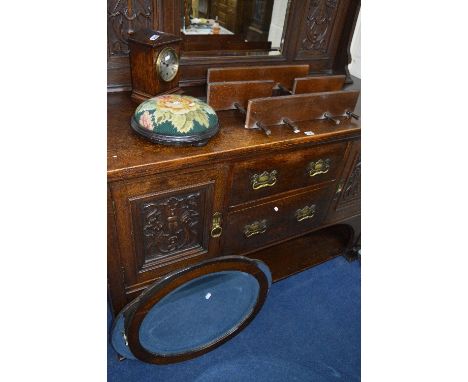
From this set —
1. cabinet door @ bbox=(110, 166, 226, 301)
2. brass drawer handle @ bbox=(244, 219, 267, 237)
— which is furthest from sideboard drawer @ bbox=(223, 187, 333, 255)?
cabinet door @ bbox=(110, 166, 226, 301)

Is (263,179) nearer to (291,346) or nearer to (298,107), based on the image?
(298,107)

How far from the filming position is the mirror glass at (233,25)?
1442 mm

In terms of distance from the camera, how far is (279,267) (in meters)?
2.13

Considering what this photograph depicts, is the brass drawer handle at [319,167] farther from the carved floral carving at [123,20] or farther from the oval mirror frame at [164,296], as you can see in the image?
the carved floral carving at [123,20]

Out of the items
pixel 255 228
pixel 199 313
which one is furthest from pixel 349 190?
pixel 199 313

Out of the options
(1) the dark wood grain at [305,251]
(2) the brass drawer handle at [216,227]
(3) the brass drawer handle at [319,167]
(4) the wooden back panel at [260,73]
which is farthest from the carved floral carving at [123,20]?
(1) the dark wood grain at [305,251]

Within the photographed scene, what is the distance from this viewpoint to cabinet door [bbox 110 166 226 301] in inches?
43.3

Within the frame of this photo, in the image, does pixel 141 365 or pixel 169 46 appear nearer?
pixel 169 46

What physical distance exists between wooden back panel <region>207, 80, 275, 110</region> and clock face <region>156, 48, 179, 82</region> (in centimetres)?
17

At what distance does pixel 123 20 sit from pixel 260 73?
0.62m

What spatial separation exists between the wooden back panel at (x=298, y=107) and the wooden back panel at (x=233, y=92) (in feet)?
0.51

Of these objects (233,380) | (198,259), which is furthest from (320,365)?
(198,259)

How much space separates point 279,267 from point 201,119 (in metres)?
1.34

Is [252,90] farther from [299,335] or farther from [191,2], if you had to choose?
[299,335]
